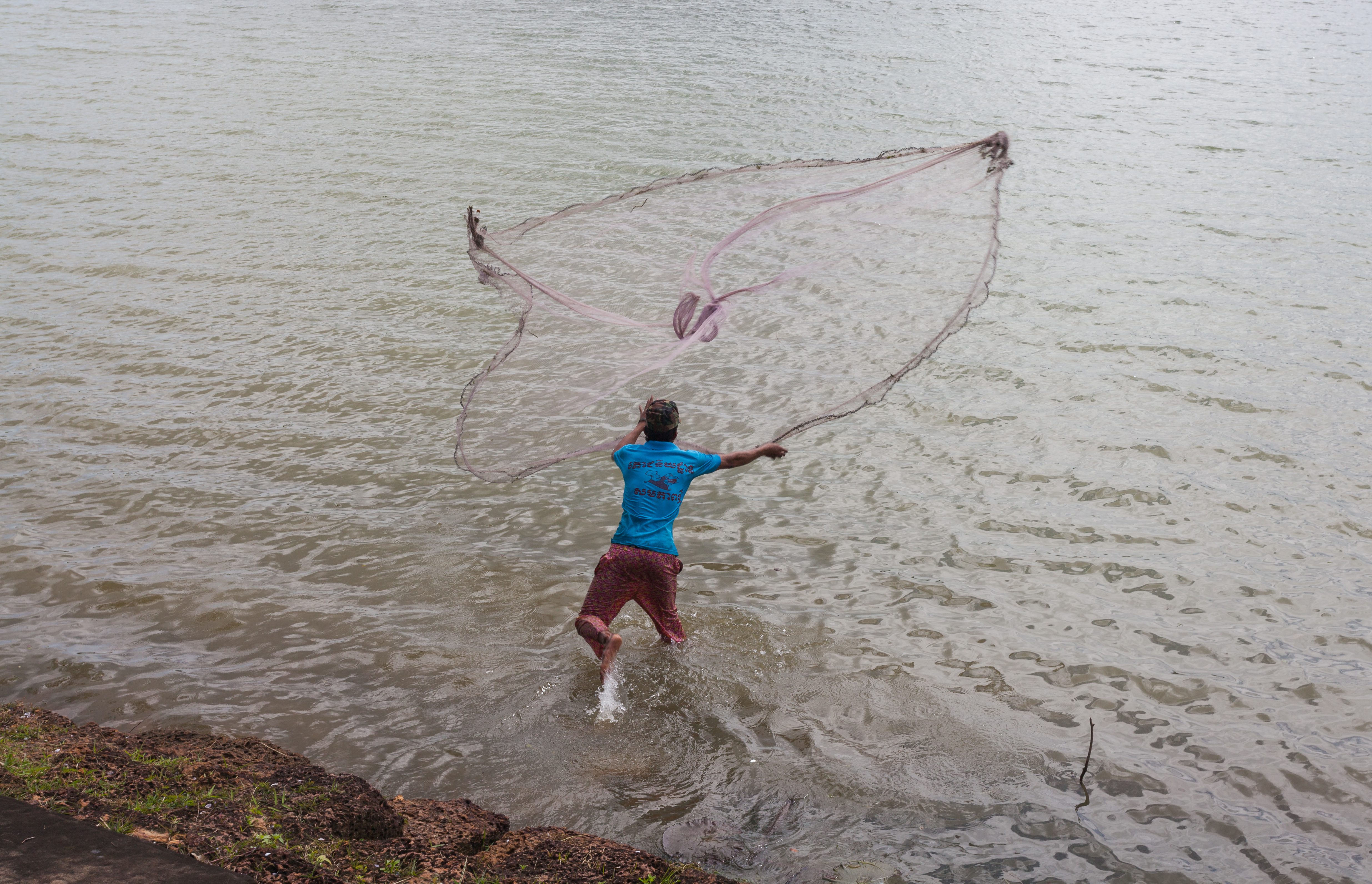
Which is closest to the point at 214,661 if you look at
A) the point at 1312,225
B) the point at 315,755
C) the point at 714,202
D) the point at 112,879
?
the point at 315,755

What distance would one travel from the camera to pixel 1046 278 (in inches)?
508

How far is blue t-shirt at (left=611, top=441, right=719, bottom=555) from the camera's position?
19.9 feet

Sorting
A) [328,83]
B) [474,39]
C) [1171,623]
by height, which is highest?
[474,39]

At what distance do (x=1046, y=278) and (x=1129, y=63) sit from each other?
14637 mm

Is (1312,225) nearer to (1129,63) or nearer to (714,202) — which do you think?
(714,202)

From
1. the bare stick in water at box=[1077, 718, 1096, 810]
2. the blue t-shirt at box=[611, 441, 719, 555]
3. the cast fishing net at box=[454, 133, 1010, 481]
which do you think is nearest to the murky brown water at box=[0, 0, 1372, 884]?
the bare stick in water at box=[1077, 718, 1096, 810]

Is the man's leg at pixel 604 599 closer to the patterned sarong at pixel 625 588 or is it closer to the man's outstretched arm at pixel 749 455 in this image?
the patterned sarong at pixel 625 588

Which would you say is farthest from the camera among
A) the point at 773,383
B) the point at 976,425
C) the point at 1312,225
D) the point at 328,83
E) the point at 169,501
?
the point at 328,83

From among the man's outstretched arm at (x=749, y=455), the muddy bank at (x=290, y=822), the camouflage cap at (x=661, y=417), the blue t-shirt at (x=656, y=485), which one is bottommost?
the muddy bank at (x=290, y=822)

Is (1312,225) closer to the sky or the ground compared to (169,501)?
closer to the sky

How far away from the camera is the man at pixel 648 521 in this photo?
602 centimetres

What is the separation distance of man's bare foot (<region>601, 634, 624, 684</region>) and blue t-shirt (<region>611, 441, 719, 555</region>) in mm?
601

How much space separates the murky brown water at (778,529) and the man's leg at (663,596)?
236mm

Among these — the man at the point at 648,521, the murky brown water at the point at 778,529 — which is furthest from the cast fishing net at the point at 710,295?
the murky brown water at the point at 778,529
